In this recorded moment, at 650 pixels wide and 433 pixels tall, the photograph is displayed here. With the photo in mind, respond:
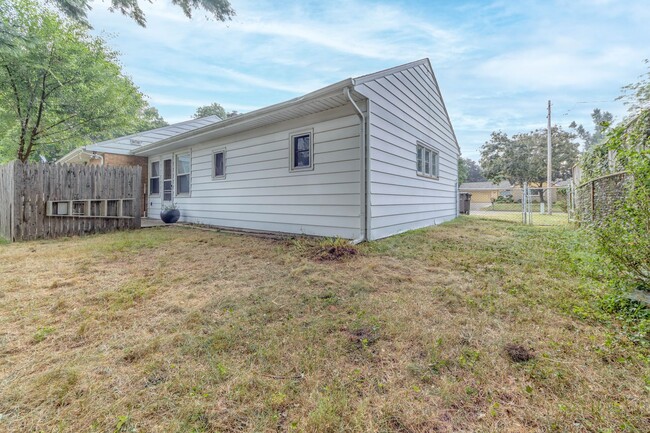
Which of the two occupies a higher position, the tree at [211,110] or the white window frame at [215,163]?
the tree at [211,110]

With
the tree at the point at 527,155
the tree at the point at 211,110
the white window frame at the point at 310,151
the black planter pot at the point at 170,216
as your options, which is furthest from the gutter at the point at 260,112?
the tree at the point at 211,110

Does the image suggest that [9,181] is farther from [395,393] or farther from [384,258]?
[395,393]

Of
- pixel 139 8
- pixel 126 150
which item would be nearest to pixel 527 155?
pixel 139 8

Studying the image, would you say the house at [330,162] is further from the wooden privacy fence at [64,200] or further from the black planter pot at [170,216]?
the wooden privacy fence at [64,200]

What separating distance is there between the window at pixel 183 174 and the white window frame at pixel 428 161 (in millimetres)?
7377

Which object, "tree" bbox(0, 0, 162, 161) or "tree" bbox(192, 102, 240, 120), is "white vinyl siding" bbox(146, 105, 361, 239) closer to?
"tree" bbox(0, 0, 162, 161)

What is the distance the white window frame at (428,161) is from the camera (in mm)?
7651

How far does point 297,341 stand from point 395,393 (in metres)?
0.76

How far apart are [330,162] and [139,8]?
4.95 metres

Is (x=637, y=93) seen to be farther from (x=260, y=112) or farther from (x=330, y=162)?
(x=260, y=112)

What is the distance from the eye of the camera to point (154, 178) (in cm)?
1086

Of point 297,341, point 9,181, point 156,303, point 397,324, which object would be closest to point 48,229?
point 9,181

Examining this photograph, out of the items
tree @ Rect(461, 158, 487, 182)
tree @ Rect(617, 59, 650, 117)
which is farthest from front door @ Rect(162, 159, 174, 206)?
tree @ Rect(461, 158, 487, 182)

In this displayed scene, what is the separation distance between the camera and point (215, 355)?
1.79 metres
